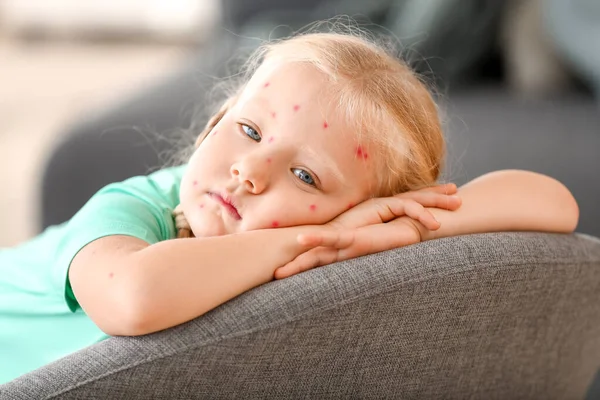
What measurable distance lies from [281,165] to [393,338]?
0.24m

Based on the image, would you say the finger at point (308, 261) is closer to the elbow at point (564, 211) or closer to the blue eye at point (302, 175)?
the blue eye at point (302, 175)

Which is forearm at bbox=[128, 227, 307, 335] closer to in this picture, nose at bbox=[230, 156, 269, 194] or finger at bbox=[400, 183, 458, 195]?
nose at bbox=[230, 156, 269, 194]

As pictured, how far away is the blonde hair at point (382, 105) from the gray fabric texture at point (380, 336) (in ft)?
0.44

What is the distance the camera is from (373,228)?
40.8 inches

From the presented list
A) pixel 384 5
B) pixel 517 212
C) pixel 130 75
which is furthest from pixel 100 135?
pixel 130 75

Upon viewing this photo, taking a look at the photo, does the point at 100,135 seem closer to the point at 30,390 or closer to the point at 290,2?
the point at 290,2

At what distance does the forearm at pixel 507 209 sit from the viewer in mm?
1092

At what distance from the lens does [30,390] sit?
2.89ft

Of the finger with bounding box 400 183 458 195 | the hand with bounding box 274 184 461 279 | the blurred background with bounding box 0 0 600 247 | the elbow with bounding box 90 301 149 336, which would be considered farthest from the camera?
the blurred background with bounding box 0 0 600 247

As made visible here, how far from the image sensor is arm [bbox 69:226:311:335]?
90 cm

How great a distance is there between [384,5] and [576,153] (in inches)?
31.2

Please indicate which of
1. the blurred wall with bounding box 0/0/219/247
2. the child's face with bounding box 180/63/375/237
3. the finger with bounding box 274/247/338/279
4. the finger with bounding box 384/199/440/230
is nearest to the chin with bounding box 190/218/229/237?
the child's face with bounding box 180/63/375/237

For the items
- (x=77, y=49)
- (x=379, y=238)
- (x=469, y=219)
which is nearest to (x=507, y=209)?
(x=469, y=219)

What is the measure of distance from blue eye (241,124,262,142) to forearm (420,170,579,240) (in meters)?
0.23
